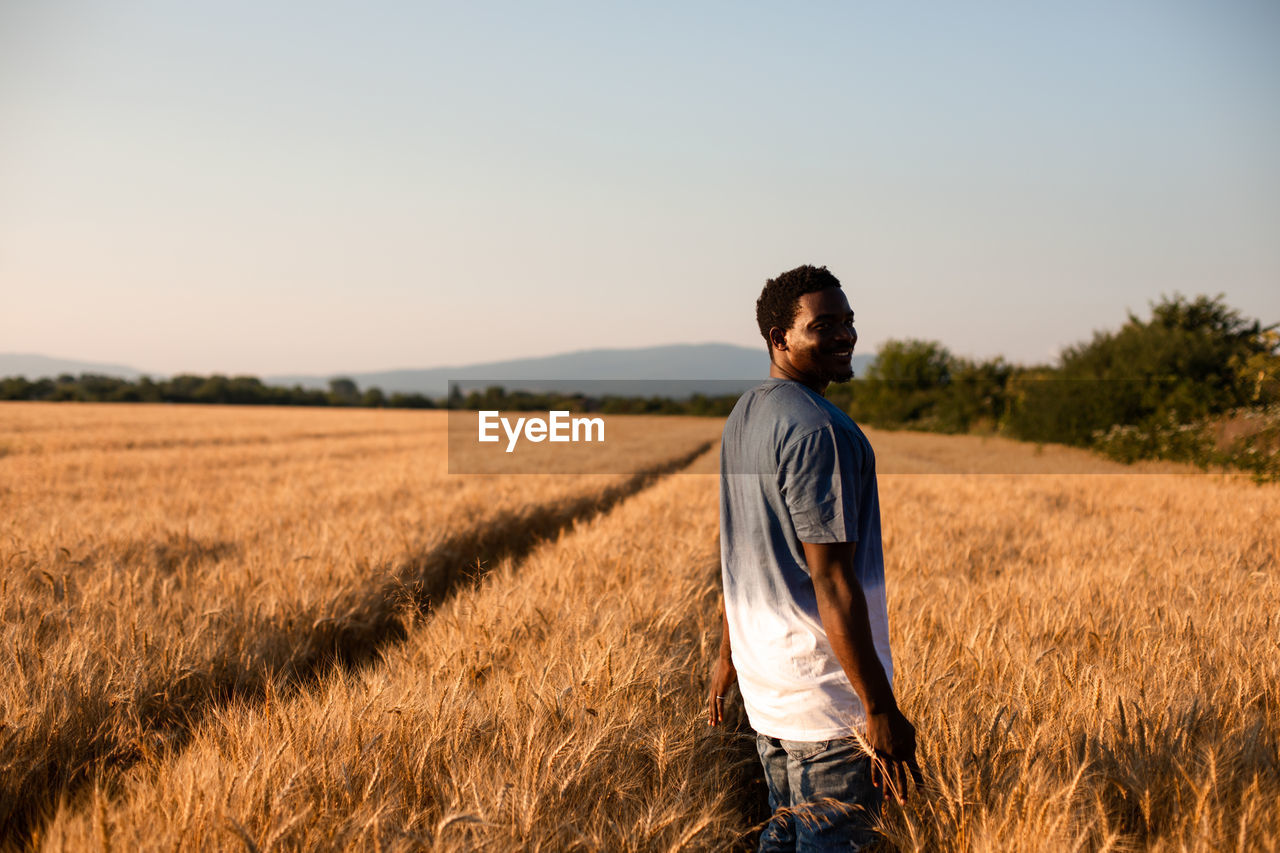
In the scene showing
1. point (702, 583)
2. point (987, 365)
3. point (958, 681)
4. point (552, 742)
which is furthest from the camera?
point (987, 365)

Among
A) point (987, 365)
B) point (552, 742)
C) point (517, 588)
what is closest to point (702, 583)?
point (517, 588)

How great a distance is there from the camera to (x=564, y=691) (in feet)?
7.29

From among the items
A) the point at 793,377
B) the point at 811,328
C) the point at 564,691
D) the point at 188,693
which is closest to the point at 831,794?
the point at 564,691

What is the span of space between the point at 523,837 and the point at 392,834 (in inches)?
13.0

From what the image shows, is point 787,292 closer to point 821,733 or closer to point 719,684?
point 821,733

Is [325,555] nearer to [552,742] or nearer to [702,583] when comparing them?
[702,583]

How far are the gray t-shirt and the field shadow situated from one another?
181 cm

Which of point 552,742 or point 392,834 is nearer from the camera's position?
point 392,834

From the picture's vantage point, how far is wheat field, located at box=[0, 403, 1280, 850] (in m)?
1.76

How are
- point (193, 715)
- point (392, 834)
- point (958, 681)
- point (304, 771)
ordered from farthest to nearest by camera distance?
point (193, 715) → point (958, 681) → point (304, 771) → point (392, 834)

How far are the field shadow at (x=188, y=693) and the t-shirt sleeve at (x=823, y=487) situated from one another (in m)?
1.98

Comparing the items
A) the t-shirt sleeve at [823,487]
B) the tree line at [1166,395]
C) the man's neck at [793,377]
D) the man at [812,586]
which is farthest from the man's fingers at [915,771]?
the tree line at [1166,395]

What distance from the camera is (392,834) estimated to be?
65.5 inches

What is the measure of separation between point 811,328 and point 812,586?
0.65 meters
